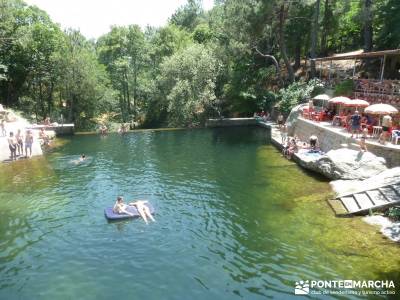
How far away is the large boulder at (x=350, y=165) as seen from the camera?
67.6 feet

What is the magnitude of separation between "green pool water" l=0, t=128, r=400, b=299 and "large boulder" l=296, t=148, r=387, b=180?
0.88 metres

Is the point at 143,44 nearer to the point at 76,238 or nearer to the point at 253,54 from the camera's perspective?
the point at 253,54

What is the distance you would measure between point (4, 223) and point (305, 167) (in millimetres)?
17787

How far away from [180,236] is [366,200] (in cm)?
880

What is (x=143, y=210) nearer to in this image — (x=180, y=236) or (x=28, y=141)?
(x=180, y=236)

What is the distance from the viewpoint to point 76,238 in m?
15.4

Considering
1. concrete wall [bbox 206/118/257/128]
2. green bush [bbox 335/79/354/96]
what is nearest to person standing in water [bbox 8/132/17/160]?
concrete wall [bbox 206/118/257/128]

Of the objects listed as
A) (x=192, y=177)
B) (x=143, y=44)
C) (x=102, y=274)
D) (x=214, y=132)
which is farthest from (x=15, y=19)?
(x=102, y=274)

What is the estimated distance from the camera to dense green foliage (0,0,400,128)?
4141 cm

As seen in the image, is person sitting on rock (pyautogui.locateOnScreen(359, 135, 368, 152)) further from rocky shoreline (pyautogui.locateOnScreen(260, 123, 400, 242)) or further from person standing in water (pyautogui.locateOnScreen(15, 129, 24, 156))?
person standing in water (pyautogui.locateOnScreen(15, 129, 24, 156))

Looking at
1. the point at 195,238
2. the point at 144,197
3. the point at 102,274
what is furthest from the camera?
the point at 144,197

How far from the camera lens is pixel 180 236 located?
15.5m

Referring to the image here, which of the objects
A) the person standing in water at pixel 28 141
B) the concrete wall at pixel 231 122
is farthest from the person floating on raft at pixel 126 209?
the concrete wall at pixel 231 122

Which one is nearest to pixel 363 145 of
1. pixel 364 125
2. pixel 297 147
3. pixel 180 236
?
pixel 364 125
